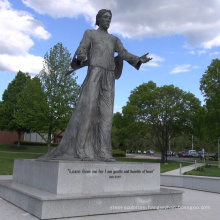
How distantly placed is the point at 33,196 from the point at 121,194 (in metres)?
2.06

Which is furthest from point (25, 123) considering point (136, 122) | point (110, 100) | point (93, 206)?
point (93, 206)

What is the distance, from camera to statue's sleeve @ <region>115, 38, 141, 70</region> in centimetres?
876

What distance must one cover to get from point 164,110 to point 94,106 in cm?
2509

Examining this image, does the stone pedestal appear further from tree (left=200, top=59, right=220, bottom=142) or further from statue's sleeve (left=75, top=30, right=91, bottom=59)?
tree (left=200, top=59, right=220, bottom=142)

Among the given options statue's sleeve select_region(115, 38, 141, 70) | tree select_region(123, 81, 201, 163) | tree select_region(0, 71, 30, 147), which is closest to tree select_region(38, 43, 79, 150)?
tree select_region(123, 81, 201, 163)

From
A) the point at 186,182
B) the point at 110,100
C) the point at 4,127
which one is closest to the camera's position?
the point at 110,100

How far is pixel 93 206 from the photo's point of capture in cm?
644

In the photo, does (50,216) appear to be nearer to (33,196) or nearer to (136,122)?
(33,196)

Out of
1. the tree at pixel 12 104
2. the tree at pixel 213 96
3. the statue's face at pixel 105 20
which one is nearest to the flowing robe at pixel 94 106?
the statue's face at pixel 105 20

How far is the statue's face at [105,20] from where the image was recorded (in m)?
8.76

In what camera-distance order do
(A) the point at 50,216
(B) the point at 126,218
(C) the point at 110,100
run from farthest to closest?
(C) the point at 110,100 < (B) the point at 126,218 < (A) the point at 50,216

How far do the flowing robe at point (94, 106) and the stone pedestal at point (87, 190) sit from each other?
2.19ft

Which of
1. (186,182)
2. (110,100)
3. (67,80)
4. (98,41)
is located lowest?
(186,182)

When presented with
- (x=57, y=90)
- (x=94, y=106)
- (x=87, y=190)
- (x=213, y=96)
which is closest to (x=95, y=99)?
(x=94, y=106)
